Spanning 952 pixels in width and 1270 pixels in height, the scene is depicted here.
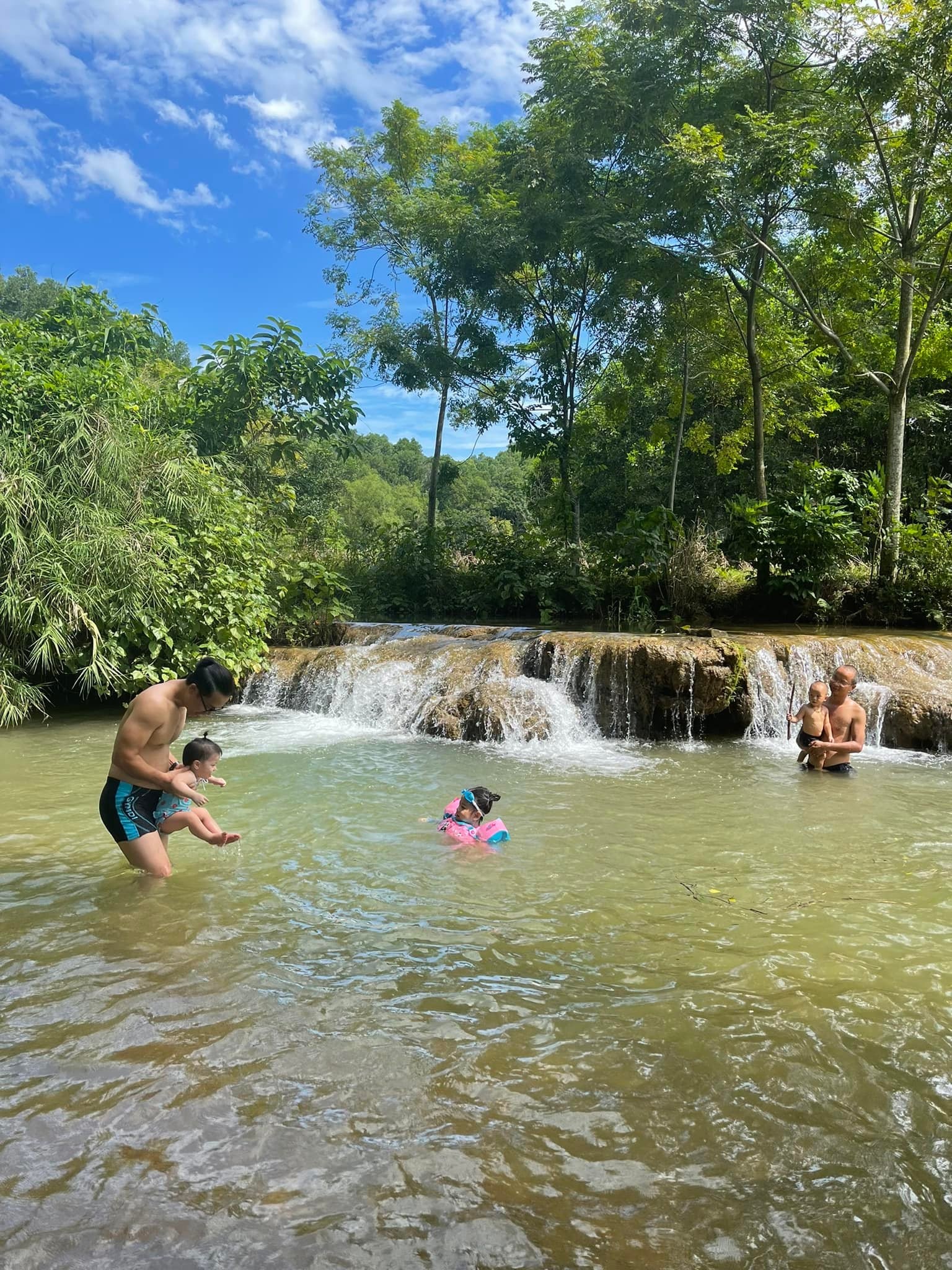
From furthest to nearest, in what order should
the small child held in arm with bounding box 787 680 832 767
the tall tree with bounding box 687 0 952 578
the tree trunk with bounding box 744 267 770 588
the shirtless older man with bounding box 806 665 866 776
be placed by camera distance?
the tree trunk with bounding box 744 267 770 588 → the tall tree with bounding box 687 0 952 578 → the small child held in arm with bounding box 787 680 832 767 → the shirtless older man with bounding box 806 665 866 776

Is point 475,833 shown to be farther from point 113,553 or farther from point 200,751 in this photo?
point 113,553

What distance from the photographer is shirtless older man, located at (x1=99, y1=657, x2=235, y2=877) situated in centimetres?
422

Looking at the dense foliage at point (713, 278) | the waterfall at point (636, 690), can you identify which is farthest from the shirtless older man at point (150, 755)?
the dense foliage at point (713, 278)

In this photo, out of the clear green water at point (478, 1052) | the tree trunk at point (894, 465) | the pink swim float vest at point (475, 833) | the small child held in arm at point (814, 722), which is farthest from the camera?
the tree trunk at point (894, 465)

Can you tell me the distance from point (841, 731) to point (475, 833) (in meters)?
4.21

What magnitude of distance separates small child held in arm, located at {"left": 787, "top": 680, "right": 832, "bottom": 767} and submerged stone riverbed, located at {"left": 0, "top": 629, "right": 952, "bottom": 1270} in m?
1.77

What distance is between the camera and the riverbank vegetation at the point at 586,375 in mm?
10641

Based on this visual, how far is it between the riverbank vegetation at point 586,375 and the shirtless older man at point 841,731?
22.2 feet

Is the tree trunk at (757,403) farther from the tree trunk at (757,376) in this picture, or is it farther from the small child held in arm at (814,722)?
the small child held in arm at (814,722)

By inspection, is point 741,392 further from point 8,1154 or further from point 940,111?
point 8,1154

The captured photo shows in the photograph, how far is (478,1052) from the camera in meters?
3.09

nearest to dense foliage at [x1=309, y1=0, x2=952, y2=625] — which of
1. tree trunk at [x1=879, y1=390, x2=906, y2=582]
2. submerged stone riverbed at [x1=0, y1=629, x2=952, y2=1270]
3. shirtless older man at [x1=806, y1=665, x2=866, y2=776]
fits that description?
tree trunk at [x1=879, y1=390, x2=906, y2=582]

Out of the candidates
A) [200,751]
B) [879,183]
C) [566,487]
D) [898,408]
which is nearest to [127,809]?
[200,751]

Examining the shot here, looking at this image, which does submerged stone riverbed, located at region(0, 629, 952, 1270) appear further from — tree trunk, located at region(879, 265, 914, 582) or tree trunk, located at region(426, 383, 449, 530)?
tree trunk, located at region(426, 383, 449, 530)
